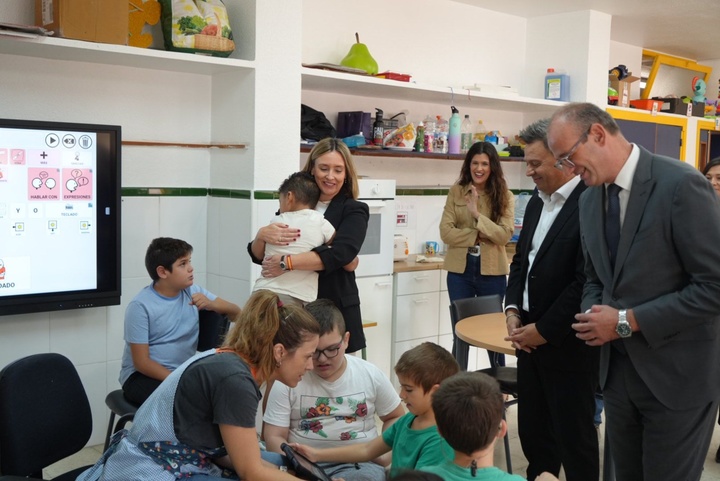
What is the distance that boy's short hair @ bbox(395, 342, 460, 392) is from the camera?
225cm

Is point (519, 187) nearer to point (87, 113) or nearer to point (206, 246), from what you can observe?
point (206, 246)

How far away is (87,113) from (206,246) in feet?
3.28

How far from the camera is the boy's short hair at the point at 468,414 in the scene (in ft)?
5.98

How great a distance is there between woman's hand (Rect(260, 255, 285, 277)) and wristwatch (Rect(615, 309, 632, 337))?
1.53 meters

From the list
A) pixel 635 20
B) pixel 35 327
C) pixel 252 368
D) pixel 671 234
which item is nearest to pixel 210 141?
pixel 35 327

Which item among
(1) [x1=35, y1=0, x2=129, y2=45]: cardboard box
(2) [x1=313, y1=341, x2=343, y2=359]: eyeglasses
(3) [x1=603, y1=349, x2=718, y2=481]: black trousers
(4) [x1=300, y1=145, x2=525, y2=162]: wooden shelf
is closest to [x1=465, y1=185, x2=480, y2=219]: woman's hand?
(4) [x1=300, y1=145, x2=525, y2=162]: wooden shelf

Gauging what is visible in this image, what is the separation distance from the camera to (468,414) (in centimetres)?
183

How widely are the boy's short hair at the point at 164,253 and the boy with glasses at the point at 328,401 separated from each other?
3.05ft

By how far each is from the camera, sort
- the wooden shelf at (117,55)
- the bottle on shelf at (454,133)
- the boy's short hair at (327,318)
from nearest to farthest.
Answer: the boy's short hair at (327,318)
the wooden shelf at (117,55)
the bottle on shelf at (454,133)

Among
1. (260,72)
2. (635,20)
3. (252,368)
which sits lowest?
(252,368)

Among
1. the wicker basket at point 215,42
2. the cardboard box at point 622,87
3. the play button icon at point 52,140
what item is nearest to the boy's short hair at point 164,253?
the play button icon at point 52,140

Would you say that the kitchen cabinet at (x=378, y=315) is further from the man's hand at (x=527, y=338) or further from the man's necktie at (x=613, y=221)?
the man's necktie at (x=613, y=221)

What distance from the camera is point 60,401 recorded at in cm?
252

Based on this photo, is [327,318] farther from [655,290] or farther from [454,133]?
[454,133]
